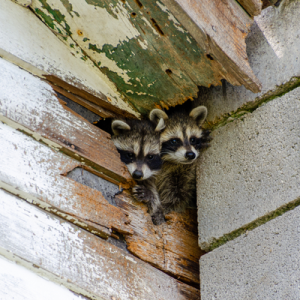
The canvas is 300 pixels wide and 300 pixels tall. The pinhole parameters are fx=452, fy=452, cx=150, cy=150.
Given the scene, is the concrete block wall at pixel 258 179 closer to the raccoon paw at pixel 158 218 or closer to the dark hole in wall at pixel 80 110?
the raccoon paw at pixel 158 218

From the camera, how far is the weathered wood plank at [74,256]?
5.82 feet

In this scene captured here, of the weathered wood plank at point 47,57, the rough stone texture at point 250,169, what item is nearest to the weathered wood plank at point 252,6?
the rough stone texture at point 250,169

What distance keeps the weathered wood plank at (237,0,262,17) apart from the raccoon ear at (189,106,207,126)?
0.73 metres

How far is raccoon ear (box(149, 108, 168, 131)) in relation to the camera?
2.95 meters

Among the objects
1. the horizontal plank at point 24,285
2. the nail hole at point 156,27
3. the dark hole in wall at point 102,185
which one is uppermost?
the nail hole at point 156,27

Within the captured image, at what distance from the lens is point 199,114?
3006 mm

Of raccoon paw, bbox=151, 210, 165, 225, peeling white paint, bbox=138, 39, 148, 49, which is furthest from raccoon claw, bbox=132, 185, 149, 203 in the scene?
peeling white paint, bbox=138, 39, 148, 49

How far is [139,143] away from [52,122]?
1.10 meters

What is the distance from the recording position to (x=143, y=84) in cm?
256

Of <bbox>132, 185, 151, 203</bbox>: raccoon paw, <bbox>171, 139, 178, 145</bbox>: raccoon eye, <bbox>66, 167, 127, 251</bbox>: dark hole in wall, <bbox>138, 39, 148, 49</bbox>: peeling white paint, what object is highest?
<bbox>138, 39, 148, 49</bbox>: peeling white paint

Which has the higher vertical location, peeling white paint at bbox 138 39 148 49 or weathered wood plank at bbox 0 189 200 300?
peeling white paint at bbox 138 39 148 49

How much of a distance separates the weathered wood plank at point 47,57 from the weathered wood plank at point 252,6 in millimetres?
835

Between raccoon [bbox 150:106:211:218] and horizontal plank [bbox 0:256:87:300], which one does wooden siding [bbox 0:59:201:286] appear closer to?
horizontal plank [bbox 0:256:87:300]

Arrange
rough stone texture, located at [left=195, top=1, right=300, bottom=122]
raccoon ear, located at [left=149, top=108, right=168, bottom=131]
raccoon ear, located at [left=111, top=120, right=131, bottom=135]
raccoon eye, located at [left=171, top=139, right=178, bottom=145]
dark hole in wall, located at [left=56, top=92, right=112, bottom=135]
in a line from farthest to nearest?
raccoon eye, located at [left=171, top=139, right=178, bottom=145] → raccoon ear, located at [left=111, top=120, right=131, bottom=135] → raccoon ear, located at [left=149, top=108, right=168, bottom=131] → dark hole in wall, located at [left=56, top=92, right=112, bottom=135] → rough stone texture, located at [left=195, top=1, right=300, bottom=122]
